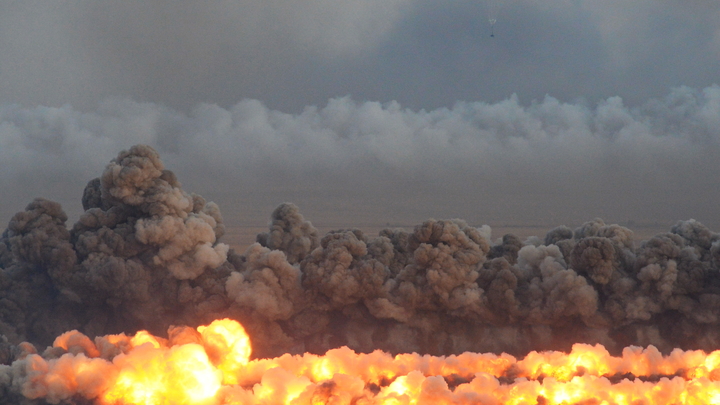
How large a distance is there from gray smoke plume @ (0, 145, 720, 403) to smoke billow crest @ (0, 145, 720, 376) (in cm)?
5

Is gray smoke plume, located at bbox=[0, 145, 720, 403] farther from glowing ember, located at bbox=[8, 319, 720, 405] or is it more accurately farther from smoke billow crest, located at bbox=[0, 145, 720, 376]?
glowing ember, located at bbox=[8, 319, 720, 405]

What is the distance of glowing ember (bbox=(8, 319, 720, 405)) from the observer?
1922cm

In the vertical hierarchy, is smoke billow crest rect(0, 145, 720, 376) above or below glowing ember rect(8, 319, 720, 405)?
above

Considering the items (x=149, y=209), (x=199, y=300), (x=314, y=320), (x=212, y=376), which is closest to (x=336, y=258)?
(x=314, y=320)

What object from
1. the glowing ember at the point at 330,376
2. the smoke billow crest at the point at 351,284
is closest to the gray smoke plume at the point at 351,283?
the smoke billow crest at the point at 351,284

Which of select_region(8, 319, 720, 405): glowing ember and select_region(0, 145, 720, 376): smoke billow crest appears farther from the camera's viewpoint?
select_region(0, 145, 720, 376): smoke billow crest


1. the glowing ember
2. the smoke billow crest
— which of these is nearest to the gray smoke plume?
the smoke billow crest

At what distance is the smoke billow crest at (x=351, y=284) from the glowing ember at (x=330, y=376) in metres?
5.30

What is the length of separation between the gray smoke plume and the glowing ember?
17.5 feet

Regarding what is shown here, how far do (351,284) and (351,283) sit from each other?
34mm

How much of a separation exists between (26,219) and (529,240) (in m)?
19.3

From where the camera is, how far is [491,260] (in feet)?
100

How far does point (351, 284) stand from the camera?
2905 centimetres

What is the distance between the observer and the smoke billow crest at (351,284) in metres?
28.5
